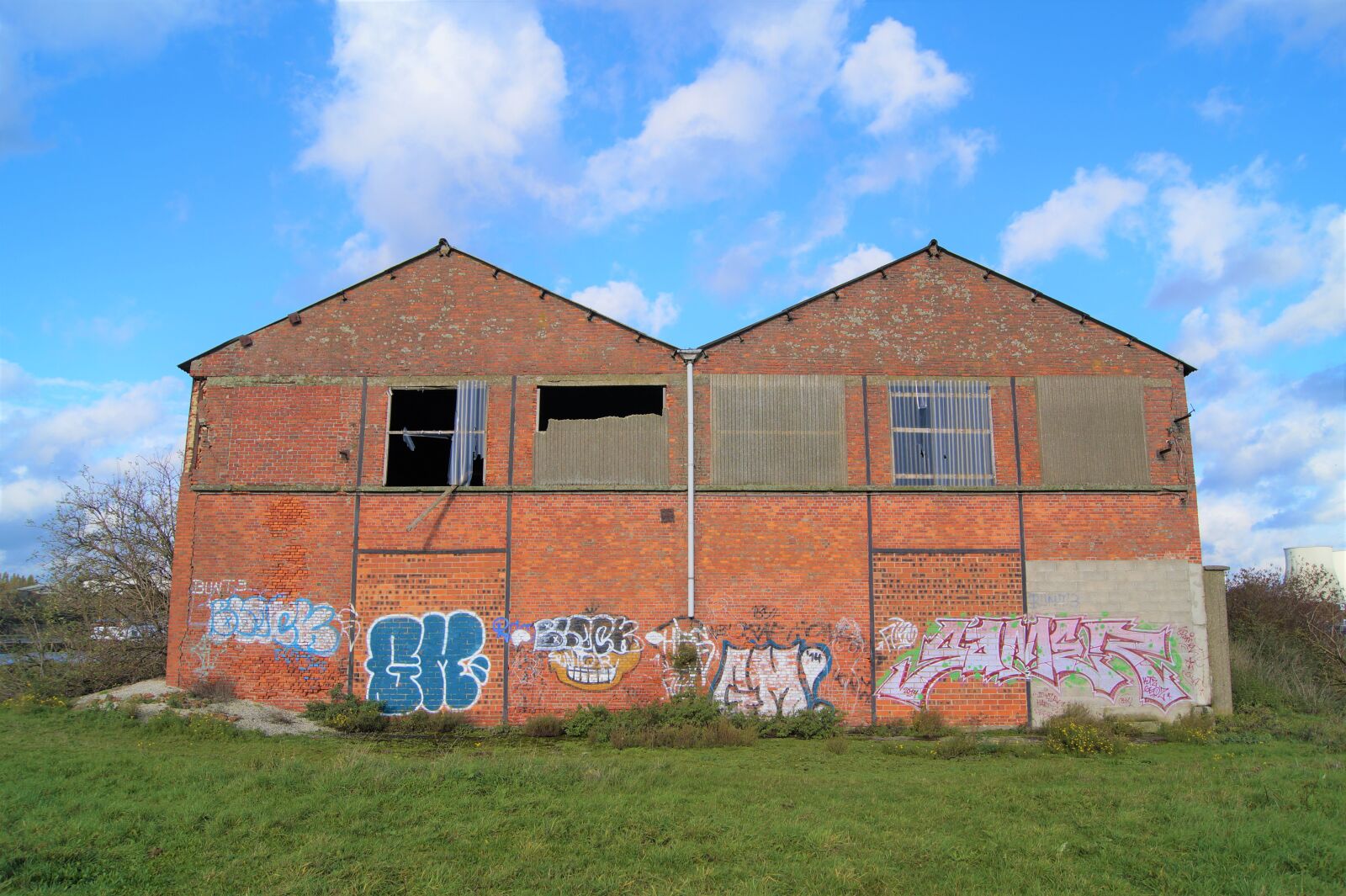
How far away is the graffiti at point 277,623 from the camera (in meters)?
15.2

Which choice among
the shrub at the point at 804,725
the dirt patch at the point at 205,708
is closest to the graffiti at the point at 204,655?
the dirt patch at the point at 205,708

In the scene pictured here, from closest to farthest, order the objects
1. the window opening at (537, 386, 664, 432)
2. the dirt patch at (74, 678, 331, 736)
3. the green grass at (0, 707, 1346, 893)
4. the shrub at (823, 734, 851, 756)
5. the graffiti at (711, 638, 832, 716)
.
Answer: the green grass at (0, 707, 1346, 893) < the shrub at (823, 734, 851, 756) < the dirt patch at (74, 678, 331, 736) < the graffiti at (711, 638, 832, 716) < the window opening at (537, 386, 664, 432)

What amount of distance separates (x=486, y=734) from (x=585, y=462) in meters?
4.88

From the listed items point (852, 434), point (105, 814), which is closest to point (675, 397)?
point (852, 434)

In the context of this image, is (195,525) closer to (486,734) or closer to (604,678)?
(486,734)

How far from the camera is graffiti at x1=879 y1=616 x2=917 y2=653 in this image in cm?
1520

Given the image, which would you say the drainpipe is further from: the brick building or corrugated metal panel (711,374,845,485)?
corrugated metal panel (711,374,845,485)

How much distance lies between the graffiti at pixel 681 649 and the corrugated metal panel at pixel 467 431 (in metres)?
4.45

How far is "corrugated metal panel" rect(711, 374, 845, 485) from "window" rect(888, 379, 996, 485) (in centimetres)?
108

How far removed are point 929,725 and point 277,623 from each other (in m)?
11.3

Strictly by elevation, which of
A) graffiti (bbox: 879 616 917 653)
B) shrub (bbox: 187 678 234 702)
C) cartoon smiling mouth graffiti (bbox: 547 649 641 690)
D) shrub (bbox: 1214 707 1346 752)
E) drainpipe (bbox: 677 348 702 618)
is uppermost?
drainpipe (bbox: 677 348 702 618)

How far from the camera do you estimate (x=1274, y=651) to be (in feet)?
66.1

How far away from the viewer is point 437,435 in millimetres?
15867

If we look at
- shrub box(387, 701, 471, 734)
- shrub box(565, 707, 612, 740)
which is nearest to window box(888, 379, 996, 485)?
shrub box(565, 707, 612, 740)
